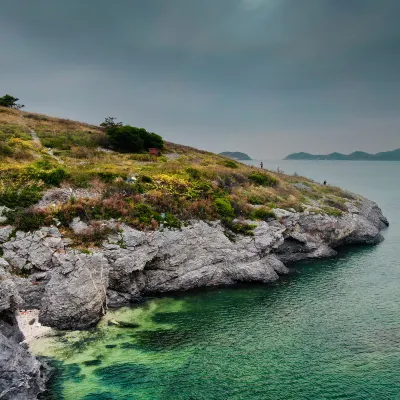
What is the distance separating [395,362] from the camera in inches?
876

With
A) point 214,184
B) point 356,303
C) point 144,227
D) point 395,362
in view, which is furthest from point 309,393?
point 214,184

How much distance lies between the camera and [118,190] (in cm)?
3800

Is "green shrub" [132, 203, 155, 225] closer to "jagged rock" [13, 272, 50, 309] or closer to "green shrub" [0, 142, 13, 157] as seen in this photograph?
"jagged rock" [13, 272, 50, 309]

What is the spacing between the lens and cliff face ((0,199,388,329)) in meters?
26.7

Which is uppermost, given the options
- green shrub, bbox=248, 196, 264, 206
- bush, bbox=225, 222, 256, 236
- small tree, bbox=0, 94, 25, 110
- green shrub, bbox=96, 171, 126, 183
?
small tree, bbox=0, 94, 25, 110

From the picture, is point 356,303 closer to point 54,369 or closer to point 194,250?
point 194,250

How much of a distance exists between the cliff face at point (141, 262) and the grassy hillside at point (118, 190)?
5.72ft

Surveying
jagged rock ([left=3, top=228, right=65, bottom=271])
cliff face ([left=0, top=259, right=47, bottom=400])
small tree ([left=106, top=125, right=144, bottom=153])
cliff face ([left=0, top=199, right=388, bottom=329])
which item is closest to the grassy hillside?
jagged rock ([left=3, top=228, right=65, bottom=271])

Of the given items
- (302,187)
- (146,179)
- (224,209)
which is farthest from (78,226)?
(302,187)

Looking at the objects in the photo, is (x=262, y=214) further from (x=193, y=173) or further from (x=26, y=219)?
(x=26, y=219)

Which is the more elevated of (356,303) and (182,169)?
(182,169)

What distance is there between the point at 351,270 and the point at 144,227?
2585cm

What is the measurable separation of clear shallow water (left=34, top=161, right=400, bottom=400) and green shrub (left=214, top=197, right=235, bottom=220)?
958 cm

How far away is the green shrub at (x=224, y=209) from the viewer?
40688 mm
